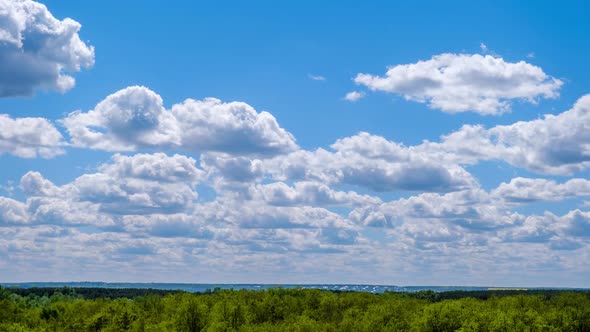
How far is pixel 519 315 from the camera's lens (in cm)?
14550

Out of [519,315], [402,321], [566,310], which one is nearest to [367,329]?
[402,321]

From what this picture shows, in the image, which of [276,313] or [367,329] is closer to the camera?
[367,329]

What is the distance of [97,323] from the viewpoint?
16275cm

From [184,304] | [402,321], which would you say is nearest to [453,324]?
[402,321]

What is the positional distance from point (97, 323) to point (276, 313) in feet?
154

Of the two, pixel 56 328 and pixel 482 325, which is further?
pixel 56 328

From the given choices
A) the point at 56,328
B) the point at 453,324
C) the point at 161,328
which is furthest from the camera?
the point at 56,328

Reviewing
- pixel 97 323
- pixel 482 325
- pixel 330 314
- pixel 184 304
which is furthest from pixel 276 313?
pixel 482 325

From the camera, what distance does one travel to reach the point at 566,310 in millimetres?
175000

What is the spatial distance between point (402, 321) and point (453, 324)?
469 inches

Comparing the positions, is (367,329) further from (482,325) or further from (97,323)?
(97,323)

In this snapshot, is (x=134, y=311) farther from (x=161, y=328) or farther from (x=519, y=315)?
(x=519, y=315)

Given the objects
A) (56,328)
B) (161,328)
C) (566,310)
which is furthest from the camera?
(566,310)

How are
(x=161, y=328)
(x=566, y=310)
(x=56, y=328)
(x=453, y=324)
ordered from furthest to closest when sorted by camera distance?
(x=566, y=310) → (x=56, y=328) → (x=453, y=324) → (x=161, y=328)
